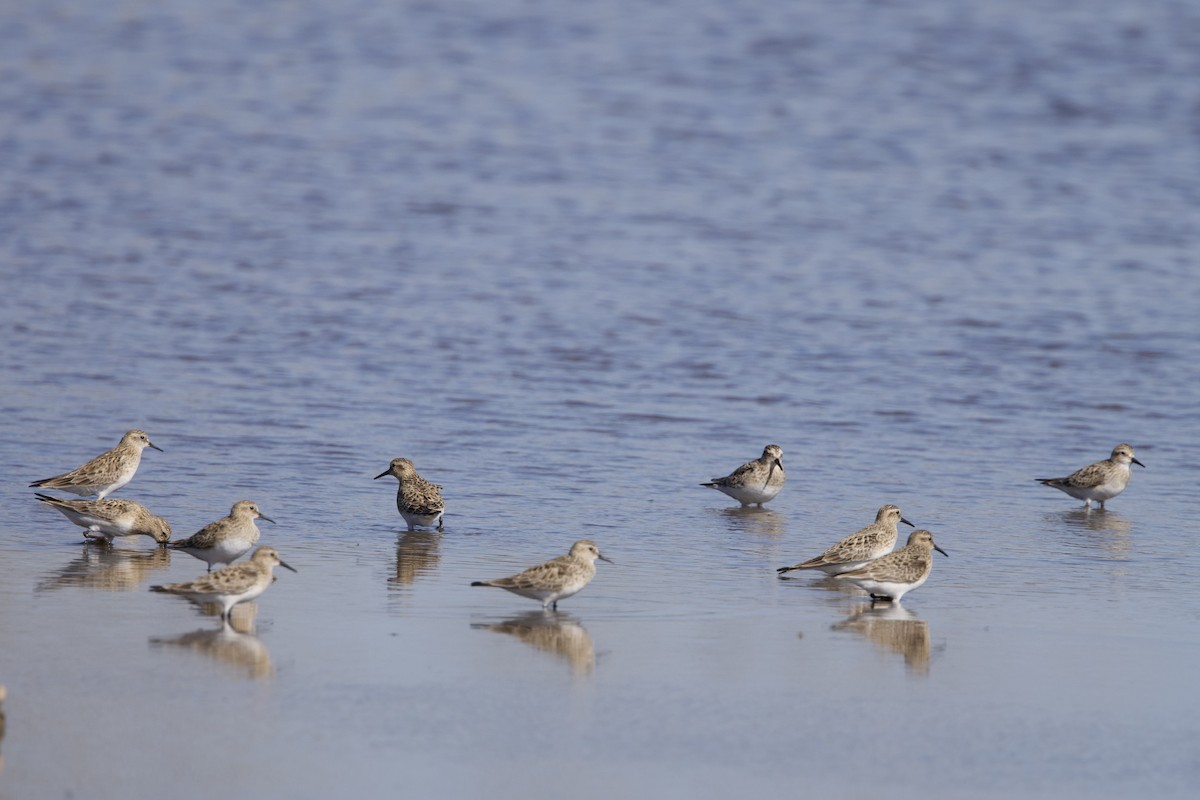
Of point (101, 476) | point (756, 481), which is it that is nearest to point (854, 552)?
point (756, 481)

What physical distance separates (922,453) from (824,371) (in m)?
3.68

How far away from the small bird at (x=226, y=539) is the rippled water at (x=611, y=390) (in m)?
0.30

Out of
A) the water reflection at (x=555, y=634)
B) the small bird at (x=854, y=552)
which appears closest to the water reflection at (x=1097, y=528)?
the small bird at (x=854, y=552)

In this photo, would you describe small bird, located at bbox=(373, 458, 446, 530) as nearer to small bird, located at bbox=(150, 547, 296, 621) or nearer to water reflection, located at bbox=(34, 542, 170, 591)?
water reflection, located at bbox=(34, 542, 170, 591)

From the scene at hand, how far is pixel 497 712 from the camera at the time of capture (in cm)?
816

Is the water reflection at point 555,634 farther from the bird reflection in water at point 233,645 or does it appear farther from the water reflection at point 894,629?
the water reflection at point 894,629

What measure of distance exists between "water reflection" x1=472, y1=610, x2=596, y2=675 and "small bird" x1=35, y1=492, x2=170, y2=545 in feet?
9.93

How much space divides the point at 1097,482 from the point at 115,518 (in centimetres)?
762

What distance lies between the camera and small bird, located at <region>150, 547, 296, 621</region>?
31.4 feet

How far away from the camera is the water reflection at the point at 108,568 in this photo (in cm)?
1050

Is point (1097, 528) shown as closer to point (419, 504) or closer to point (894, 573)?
point (894, 573)

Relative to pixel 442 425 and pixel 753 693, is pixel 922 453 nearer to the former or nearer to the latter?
pixel 442 425

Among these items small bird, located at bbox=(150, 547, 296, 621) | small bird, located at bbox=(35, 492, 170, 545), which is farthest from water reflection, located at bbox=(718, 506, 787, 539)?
small bird, located at bbox=(150, 547, 296, 621)

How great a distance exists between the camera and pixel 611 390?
18.4 meters
